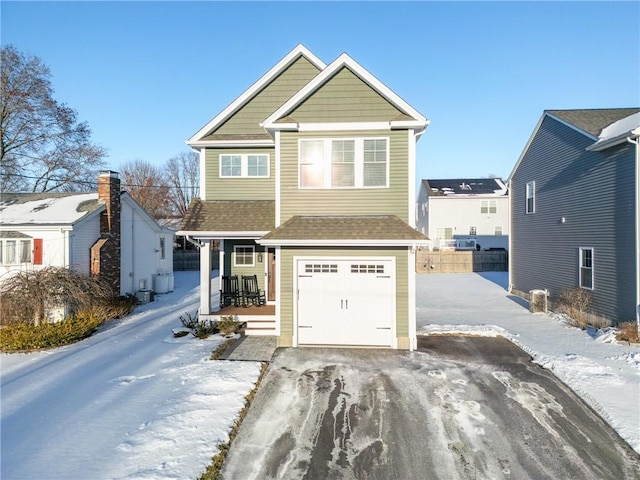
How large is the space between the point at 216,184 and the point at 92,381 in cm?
708

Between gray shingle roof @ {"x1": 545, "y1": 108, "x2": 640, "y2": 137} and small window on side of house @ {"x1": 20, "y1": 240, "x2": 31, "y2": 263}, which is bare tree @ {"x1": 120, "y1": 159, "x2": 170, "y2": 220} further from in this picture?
gray shingle roof @ {"x1": 545, "y1": 108, "x2": 640, "y2": 137}

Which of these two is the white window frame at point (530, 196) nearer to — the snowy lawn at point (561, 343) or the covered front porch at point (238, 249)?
the snowy lawn at point (561, 343)

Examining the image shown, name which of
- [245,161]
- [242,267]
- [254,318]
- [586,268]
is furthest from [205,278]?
[586,268]

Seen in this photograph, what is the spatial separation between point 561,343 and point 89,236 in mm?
17181

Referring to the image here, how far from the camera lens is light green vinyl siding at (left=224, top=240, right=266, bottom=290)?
12.7 meters

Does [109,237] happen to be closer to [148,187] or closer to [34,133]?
[34,133]

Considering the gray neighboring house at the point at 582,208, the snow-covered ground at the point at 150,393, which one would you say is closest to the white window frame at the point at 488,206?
the gray neighboring house at the point at 582,208

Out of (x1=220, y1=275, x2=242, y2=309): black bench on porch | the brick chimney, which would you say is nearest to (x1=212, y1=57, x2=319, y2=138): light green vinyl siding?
(x1=220, y1=275, x2=242, y2=309): black bench on porch

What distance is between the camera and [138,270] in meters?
17.3

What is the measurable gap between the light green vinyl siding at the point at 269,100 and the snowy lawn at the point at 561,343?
30.5 ft

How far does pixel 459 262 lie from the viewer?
93.9 ft

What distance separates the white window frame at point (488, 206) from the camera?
117 feet

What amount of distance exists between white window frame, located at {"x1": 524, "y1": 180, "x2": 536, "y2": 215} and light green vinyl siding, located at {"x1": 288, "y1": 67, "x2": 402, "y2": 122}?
11.1 meters

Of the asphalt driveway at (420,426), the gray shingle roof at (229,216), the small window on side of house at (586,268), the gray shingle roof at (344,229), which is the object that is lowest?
the asphalt driveway at (420,426)
